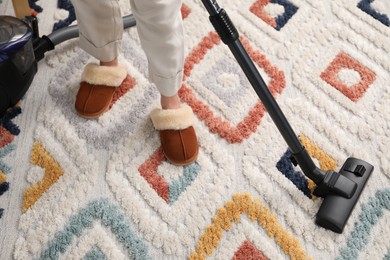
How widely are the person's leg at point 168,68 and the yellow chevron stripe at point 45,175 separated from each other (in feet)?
0.87

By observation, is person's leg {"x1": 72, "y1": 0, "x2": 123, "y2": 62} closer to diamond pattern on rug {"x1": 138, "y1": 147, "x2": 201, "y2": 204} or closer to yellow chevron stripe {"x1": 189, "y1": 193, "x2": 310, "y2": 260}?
diamond pattern on rug {"x1": 138, "y1": 147, "x2": 201, "y2": 204}

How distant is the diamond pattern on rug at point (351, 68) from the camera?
1186 millimetres

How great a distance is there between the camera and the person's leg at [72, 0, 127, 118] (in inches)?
38.2

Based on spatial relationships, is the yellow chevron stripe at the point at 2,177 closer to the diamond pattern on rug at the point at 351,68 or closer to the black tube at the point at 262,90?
the black tube at the point at 262,90

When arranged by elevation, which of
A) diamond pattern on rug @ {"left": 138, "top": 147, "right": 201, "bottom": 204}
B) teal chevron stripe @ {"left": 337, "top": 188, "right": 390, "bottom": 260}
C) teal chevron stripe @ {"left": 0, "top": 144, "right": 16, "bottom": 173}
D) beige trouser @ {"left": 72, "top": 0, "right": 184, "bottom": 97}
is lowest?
teal chevron stripe @ {"left": 0, "top": 144, "right": 16, "bottom": 173}

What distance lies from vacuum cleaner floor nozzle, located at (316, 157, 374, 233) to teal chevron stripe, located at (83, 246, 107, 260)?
485 mm

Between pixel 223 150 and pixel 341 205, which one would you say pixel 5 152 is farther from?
pixel 341 205

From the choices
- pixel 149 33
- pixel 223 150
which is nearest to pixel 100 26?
pixel 149 33

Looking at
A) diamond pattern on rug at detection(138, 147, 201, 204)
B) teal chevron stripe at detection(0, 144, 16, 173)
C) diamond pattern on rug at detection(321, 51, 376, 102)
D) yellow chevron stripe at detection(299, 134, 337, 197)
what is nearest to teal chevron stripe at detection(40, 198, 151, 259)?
diamond pattern on rug at detection(138, 147, 201, 204)

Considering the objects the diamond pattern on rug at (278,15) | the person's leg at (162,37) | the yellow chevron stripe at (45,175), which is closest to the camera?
the person's leg at (162,37)

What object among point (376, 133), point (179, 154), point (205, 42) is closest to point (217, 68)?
point (205, 42)

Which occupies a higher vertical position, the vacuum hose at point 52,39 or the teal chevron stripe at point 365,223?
the teal chevron stripe at point 365,223

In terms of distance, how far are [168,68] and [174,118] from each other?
18 centimetres

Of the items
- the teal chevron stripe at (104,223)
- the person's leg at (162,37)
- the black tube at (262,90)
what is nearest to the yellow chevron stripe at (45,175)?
the teal chevron stripe at (104,223)
